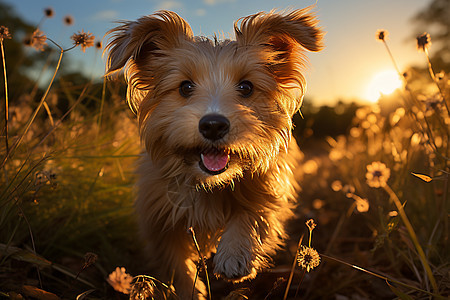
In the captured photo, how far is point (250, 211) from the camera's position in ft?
8.83

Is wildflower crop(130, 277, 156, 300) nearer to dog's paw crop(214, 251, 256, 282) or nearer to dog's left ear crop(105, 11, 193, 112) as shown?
dog's paw crop(214, 251, 256, 282)

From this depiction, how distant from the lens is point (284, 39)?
2.88 m

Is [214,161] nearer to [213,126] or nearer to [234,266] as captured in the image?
[213,126]

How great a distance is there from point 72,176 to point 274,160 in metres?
1.65

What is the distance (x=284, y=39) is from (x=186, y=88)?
843 millimetres

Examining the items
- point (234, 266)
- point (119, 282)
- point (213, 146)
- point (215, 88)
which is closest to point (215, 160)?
point (213, 146)

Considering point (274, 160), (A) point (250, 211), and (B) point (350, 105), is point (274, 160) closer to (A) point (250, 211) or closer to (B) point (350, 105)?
(A) point (250, 211)

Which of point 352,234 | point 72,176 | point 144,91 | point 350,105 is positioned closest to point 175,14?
point 144,91

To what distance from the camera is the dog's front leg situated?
7.40 feet

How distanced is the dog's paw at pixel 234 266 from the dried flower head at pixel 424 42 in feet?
5.59

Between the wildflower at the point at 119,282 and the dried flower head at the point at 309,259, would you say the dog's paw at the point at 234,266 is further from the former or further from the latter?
the wildflower at the point at 119,282

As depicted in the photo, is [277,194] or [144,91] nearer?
[277,194]

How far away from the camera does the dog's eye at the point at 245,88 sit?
2.67 metres

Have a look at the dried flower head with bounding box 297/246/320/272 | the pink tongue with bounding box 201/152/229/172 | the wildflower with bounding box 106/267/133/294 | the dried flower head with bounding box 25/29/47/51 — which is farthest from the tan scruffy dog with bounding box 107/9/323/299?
the wildflower with bounding box 106/267/133/294
